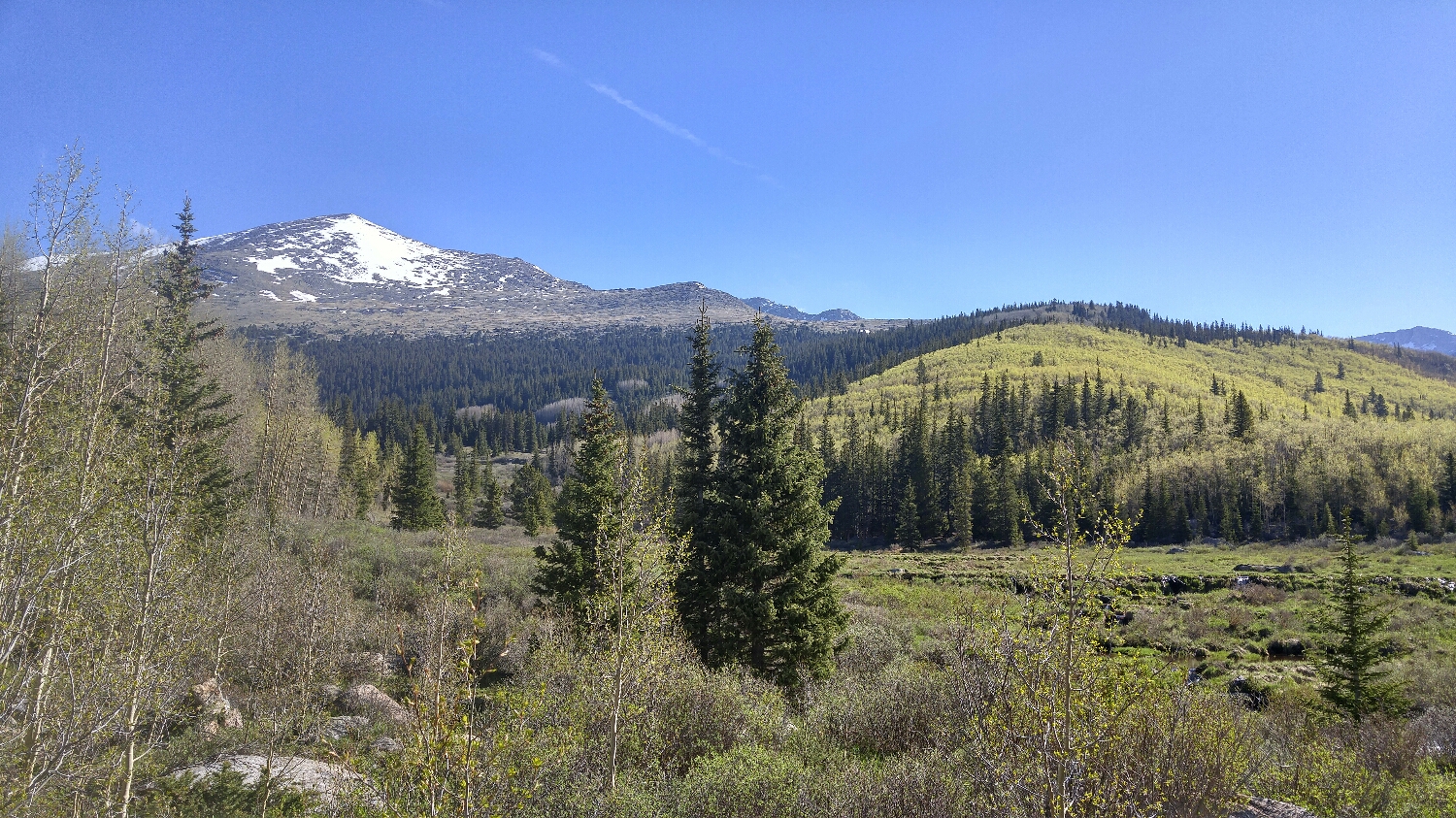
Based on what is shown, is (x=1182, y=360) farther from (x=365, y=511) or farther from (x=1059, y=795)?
(x=1059, y=795)

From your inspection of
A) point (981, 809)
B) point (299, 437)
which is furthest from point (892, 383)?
point (981, 809)

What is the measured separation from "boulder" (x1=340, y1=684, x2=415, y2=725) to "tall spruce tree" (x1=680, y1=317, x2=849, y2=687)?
307 inches

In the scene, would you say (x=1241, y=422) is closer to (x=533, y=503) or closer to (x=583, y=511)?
(x=533, y=503)

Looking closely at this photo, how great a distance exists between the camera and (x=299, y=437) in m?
40.1

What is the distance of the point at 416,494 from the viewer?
162 feet

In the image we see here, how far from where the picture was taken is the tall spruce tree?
15.9 meters

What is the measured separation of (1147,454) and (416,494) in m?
84.7

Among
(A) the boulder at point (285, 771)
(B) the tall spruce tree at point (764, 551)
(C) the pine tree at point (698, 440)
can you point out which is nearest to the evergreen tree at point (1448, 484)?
(B) the tall spruce tree at point (764, 551)

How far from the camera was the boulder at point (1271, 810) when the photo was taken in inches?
297

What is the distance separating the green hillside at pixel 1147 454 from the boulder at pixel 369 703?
40.5 metres

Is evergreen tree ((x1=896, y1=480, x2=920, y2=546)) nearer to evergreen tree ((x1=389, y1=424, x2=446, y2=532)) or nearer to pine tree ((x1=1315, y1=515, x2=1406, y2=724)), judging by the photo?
evergreen tree ((x1=389, y1=424, x2=446, y2=532))

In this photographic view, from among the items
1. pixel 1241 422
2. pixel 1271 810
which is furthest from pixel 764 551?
pixel 1241 422

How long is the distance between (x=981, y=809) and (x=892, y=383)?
437ft

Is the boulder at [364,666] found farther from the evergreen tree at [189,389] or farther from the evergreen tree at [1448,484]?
the evergreen tree at [1448,484]
